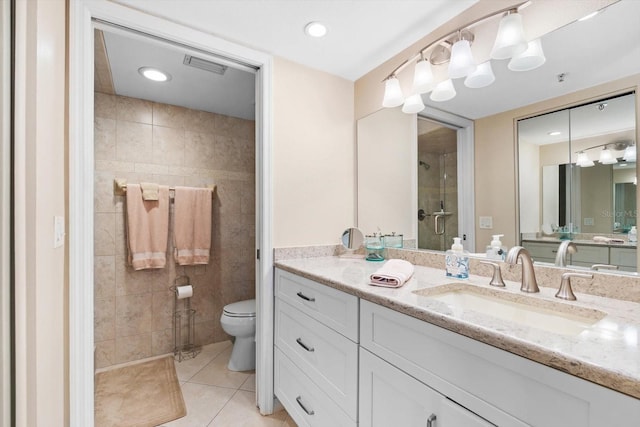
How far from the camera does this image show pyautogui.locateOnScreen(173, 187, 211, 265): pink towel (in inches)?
96.3

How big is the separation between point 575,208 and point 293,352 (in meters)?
1.40

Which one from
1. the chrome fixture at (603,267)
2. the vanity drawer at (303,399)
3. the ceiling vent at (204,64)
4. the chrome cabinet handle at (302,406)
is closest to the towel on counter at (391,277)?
the vanity drawer at (303,399)

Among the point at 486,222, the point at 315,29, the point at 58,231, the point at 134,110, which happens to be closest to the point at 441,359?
the point at 486,222

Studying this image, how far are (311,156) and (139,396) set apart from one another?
75.1 inches

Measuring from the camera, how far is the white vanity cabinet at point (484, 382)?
54 cm

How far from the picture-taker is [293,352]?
59.9 inches

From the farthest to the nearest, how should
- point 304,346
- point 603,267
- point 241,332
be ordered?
point 241,332 < point 304,346 < point 603,267

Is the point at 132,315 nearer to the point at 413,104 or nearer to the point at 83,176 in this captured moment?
the point at 83,176

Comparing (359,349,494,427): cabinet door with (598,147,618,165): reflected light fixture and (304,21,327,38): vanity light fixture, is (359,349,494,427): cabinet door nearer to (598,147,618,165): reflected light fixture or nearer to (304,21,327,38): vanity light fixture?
(598,147,618,165): reflected light fixture

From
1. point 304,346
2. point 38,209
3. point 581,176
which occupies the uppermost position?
point 581,176

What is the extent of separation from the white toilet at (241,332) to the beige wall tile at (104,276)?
0.90 metres

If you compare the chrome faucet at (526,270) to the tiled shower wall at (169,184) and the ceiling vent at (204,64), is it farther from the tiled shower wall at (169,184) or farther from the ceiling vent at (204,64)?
the tiled shower wall at (169,184)

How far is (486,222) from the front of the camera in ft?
4.54

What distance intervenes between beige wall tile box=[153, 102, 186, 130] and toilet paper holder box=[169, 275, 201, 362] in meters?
1.32
